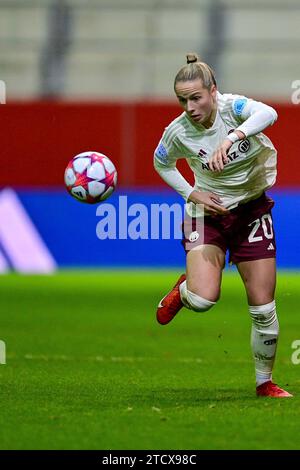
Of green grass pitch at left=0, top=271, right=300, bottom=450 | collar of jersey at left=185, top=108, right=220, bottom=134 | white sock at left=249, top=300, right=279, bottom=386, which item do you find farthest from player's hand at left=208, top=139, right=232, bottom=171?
green grass pitch at left=0, top=271, right=300, bottom=450

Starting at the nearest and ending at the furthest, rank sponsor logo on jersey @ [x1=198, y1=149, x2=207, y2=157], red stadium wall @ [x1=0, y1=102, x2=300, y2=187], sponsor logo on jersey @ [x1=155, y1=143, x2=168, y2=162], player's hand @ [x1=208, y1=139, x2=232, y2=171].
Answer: player's hand @ [x1=208, y1=139, x2=232, y2=171]
sponsor logo on jersey @ [x1=198, y1=149, x2=207, y2=157]
sponsor logo on jersey @ [x1=155, y1=143, x2=168, y2=162]
red stadium wall @ [x1=0, y1=102, x2=300, y2=187]

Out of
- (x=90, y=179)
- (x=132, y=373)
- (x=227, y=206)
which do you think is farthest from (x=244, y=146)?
(x=132, y=373)

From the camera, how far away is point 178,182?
25.1ft

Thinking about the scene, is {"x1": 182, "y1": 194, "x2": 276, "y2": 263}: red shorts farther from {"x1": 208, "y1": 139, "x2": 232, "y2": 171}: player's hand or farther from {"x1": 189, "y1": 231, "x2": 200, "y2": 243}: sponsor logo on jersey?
{"x1": 208, "y1": 139, "x2": 232, "y2": 171}: player's hand

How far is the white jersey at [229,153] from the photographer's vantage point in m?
7.34

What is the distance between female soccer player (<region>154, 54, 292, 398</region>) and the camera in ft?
24.0

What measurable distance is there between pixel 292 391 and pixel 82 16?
1461cm

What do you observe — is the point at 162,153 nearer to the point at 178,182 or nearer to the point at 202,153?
the point at 178,182

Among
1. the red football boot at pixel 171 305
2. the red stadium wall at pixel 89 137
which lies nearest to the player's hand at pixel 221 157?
the red football boot at pixel 171 305

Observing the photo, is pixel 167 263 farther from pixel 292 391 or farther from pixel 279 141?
pixel 292 391

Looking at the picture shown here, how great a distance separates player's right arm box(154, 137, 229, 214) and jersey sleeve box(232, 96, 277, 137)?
50cm

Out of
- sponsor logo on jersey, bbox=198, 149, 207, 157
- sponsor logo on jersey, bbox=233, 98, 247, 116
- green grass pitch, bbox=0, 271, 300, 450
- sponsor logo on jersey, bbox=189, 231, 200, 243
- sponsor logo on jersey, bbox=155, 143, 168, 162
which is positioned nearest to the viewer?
green grass pitch, bbox=0, 271, 300, 450

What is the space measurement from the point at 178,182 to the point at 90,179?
23.0 inches

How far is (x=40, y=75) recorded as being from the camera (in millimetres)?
20812
